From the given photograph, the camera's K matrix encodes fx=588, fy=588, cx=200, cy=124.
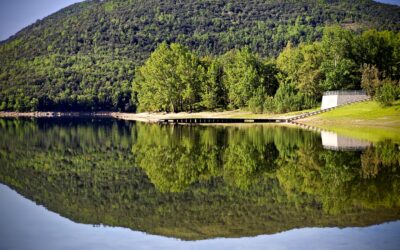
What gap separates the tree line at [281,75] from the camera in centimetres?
11950

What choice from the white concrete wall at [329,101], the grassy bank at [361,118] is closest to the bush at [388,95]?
the grassy bank at [361,118]

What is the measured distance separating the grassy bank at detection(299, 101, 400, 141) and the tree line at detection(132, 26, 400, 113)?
2.56 m

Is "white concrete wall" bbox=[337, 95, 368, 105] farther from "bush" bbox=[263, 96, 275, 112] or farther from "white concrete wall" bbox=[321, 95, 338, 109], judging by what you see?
"bush" bbox=[263, 96, 275, 112]

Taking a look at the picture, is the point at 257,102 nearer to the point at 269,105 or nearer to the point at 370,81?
the point at 269,105

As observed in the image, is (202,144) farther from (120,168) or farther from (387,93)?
(387,93)

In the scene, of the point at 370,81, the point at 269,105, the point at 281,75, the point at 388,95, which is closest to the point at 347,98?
the point at 370,81

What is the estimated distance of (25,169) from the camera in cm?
4631

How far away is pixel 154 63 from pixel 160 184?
119m

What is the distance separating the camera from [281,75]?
137m

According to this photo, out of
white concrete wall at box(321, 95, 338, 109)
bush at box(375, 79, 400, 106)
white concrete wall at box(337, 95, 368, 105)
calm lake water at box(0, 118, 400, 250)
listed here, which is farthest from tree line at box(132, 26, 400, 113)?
calm lake water at box(0, 118, 400, 250)

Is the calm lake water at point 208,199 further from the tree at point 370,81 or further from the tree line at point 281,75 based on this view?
the tree line at point 281,75

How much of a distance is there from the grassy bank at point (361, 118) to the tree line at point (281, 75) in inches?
101

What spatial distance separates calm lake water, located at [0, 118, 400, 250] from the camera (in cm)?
2316

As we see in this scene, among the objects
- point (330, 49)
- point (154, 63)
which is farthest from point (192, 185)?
point (154, 63)
